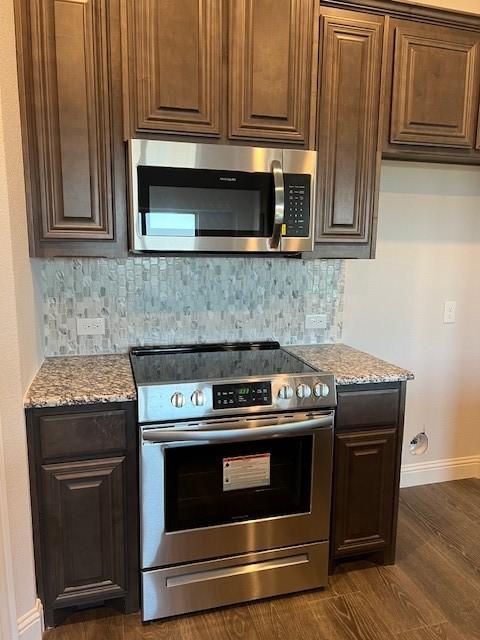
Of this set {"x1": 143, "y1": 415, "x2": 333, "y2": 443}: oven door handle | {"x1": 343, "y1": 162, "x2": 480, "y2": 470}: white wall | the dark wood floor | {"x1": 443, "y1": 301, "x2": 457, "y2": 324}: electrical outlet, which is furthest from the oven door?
{"x1": 443, "y1": 301, "x2": 457, "y2": 324}: electrical outlet

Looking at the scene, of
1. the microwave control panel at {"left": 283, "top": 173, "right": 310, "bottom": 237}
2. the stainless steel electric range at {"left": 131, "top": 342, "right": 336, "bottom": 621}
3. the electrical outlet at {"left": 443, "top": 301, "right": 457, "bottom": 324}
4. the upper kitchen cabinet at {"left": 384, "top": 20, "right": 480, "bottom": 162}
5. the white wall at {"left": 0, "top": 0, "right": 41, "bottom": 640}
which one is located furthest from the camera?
the electrical outlet at {"left": 443, "top": 301, "right": 457, "bottom": 324}

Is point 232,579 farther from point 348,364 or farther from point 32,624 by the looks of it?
point 348,364

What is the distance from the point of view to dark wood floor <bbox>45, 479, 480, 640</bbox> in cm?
183

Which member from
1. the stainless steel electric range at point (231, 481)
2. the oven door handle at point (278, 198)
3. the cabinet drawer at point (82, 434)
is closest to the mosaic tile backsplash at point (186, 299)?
the stainless steel electric range at point (231, 481)

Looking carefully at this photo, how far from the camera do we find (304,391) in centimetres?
190

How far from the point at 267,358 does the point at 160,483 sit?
2.47ft

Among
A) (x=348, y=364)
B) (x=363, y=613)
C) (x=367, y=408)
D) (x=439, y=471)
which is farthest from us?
(x=439, y=471)

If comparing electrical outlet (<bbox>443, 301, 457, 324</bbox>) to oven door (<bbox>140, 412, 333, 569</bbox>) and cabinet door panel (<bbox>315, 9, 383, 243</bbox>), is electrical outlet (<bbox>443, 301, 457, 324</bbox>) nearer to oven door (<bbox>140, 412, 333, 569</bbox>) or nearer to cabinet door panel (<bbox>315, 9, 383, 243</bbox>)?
cabinet door panel (<bbox>315, 9, 383, 243</bbox>)

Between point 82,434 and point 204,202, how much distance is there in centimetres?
101

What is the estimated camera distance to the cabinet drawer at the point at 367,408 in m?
2.01

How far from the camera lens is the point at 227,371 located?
1.96m

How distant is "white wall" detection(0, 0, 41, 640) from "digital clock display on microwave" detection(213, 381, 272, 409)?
2.25ft

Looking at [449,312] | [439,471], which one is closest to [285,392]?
[449,312]

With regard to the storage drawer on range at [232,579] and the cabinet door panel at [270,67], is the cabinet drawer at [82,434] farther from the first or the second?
the cabinet door panel at [270,67]
